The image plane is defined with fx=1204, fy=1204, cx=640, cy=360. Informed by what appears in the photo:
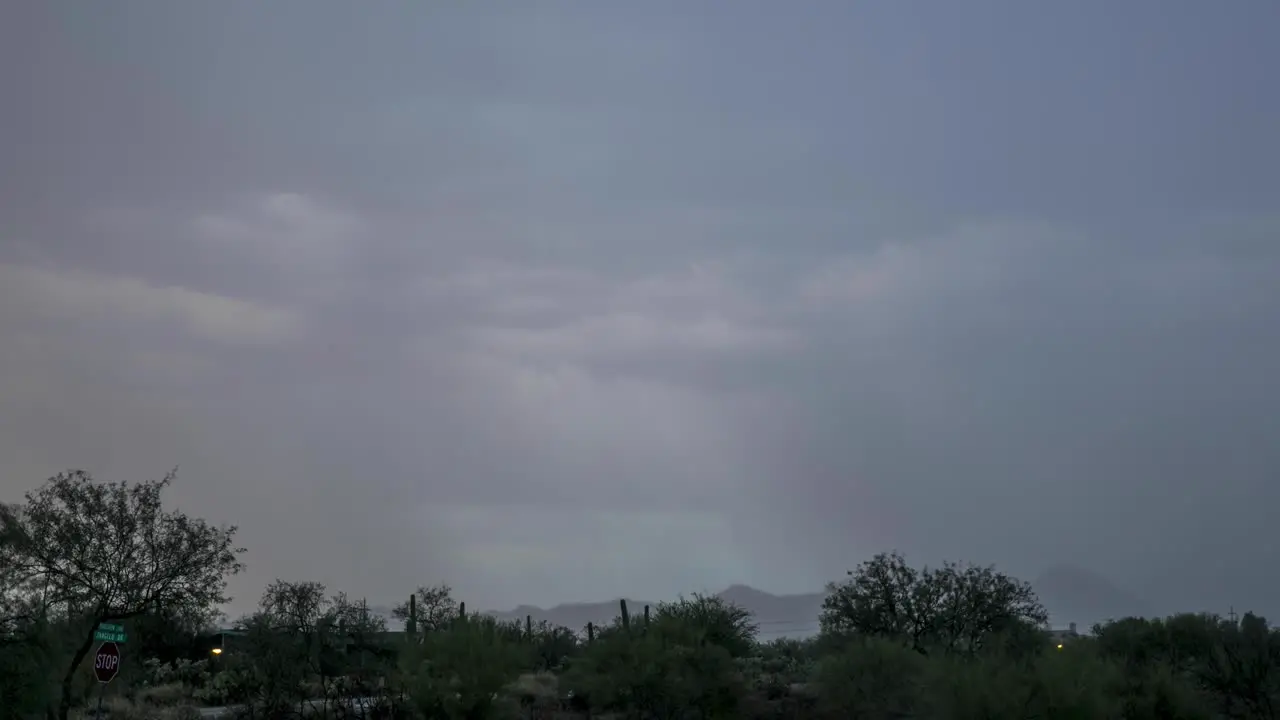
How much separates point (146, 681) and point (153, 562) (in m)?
12.4

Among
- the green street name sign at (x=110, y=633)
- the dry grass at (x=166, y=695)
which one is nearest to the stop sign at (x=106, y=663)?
the green street name sign at (x=110, y=633)

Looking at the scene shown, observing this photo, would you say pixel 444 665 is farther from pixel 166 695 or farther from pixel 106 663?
pixel 166 695

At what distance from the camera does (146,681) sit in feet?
128

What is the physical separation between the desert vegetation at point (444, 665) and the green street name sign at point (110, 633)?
2.57ft

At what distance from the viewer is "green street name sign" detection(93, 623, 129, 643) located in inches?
855

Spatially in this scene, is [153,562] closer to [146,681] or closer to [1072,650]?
[146,681]

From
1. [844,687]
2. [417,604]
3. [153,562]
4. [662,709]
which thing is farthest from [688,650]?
[417,604]

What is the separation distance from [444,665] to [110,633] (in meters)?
6.47

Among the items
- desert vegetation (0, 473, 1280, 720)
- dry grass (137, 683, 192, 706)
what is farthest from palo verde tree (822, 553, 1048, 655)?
dry grass (137, 683, 192, 706)

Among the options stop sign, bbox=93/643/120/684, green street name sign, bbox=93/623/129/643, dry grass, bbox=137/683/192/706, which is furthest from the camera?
dry grass, bbox=137/683/192/706

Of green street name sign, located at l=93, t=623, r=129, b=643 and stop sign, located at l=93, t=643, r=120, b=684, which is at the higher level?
green street name sign, located at l=93, t=623, r=129, b=643

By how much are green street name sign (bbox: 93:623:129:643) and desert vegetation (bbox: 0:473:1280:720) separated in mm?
784

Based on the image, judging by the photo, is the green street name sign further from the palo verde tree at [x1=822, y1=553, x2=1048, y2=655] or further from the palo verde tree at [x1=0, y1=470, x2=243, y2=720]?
the palo verde tree at [x1=822, y1=553, x2=1048, y2=655]

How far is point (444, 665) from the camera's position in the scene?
2486 centimetres
